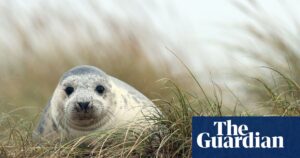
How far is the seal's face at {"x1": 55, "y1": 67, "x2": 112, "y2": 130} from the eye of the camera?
6316mm

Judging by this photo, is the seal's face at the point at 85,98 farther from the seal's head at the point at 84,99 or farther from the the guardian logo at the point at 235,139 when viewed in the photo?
the the guardian logo at the point at 235,139

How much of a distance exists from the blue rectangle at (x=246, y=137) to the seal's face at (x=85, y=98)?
2.99ft

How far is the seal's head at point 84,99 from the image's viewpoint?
20.7 feet

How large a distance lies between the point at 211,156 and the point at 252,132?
0.33 meters

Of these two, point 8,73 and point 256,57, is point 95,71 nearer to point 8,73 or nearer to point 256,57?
point 256,57

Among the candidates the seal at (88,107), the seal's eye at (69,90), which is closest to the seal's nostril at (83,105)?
the seal at (88,107)

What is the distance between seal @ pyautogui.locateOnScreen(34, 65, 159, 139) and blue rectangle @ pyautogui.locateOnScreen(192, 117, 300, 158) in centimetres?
65

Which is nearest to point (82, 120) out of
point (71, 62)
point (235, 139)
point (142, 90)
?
point (235, 139)

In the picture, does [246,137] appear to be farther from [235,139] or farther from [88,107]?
[88,107]

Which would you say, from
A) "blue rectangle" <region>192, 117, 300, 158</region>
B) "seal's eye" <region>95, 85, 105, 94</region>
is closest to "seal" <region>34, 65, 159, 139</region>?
"seal's eye" <region>95, 85, 105, 94</region>

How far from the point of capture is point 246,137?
574 cm

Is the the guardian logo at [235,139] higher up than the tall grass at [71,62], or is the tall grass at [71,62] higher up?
the tall grass at [71,62]

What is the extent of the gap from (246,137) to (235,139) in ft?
0.24

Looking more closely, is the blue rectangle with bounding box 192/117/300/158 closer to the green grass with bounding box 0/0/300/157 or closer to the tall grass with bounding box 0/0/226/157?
the green grass with bounding box 0/0/300/157
